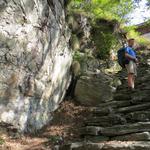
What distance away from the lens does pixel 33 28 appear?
31.1ft

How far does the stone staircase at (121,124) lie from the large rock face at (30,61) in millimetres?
1708

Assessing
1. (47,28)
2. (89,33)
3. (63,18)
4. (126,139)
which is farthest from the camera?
(89,33)

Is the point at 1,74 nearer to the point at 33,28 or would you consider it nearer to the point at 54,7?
the point at 33,28

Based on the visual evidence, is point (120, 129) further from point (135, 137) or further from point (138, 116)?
point (138, 116)

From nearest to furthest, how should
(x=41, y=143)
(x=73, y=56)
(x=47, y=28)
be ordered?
1. (x=41, y=143)
2. (x=47, y=28)
3. (x=73, y=56)

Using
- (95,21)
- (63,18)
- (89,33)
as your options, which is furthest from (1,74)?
(95,21)

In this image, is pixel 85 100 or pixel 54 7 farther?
pixel 85 100

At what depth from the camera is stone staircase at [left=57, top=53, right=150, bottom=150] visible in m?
6.89

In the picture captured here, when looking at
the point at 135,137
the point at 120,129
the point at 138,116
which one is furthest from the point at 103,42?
the point at 135,137

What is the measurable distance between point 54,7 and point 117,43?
236 inches

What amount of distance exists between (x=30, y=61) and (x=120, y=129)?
3.35 m

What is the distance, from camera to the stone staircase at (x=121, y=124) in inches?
271

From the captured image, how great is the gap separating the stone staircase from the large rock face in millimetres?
1708

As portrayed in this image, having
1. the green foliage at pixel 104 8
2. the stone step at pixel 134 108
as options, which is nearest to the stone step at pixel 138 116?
the stone step at pixel 134 108
